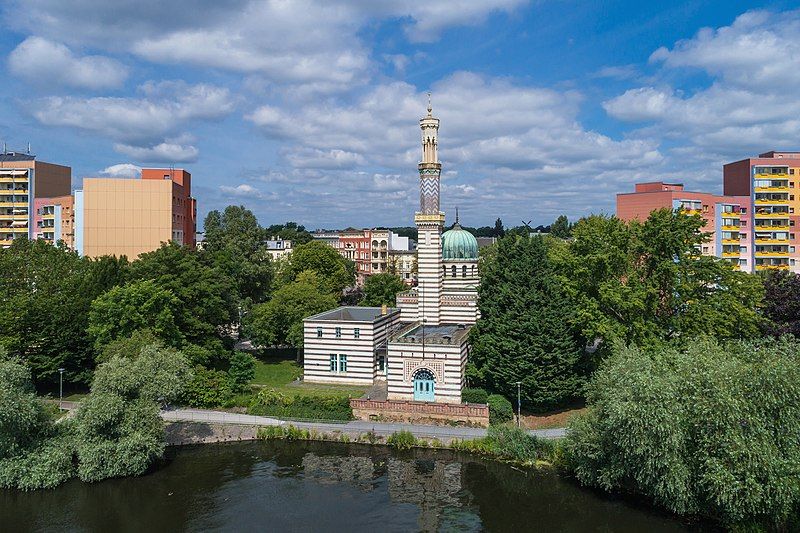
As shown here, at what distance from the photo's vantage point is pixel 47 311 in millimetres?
42406

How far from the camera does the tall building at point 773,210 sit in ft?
226

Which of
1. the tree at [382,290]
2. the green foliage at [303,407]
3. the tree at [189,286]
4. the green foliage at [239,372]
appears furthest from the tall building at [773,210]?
the tree at [189,286]

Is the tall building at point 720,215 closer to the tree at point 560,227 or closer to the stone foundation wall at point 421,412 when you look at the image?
the stone foundation wall at point 421,412

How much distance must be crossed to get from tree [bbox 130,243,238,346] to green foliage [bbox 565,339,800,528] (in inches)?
1224

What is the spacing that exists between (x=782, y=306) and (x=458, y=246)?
24871 mm

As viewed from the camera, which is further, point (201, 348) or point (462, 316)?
point (462, 316)

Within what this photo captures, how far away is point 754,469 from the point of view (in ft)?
74.2

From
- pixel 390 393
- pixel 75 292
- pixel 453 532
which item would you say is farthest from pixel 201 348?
pixel 453 532

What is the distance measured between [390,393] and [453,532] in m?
16.2

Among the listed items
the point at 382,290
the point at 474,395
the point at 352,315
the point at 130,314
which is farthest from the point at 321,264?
the point at 474,395

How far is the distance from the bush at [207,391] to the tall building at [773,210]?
2458 inches

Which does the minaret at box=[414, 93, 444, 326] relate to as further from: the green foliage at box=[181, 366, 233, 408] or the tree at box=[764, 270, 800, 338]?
the tree at box=[764, 270, 800, 338]

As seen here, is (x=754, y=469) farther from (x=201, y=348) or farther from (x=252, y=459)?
(x=201, y=348)

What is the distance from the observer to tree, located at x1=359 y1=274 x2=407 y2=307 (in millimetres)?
67875
